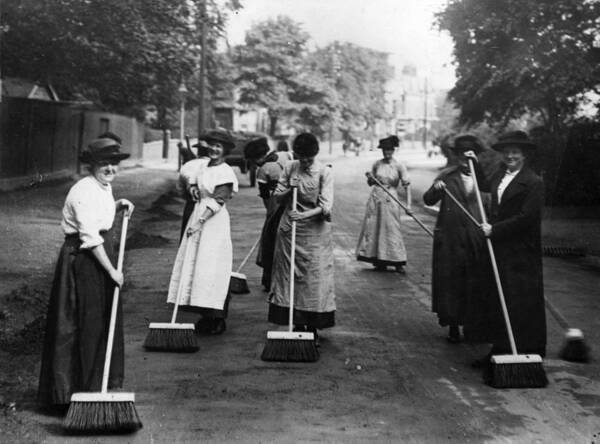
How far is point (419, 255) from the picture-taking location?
13.4 meters

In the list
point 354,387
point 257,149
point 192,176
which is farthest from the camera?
point 257,149

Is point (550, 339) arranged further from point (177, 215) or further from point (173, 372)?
point (177, 215)

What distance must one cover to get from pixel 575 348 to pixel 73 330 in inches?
158

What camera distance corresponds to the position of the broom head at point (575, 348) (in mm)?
6695

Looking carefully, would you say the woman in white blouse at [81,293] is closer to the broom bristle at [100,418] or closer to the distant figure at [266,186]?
the broom bristle at [100,418]

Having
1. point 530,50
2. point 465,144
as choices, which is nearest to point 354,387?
point 465,144

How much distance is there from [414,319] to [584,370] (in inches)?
85.3

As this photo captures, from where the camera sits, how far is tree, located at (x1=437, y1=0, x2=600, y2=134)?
808 inches

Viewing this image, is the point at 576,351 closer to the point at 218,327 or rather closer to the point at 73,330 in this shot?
the point at 218,327

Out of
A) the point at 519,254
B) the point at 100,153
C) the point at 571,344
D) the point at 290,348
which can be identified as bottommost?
the point at 290,348

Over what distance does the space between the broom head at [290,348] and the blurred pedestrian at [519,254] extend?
1426mm

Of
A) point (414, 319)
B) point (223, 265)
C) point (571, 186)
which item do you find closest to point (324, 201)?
point (223, 265)

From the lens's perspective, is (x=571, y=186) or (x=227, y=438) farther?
(x=571, y=186)

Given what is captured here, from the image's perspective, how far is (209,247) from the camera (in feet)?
24.6
